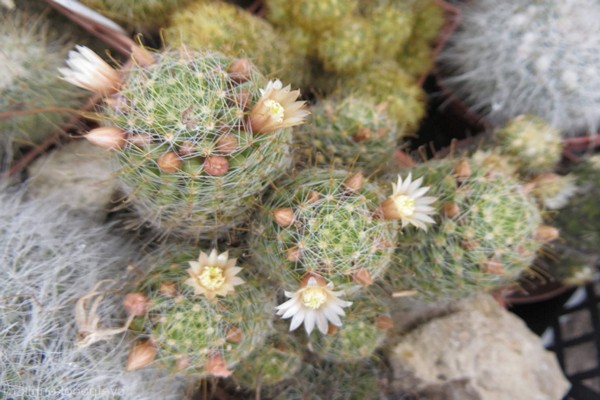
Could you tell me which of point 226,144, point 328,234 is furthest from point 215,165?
point 328,234

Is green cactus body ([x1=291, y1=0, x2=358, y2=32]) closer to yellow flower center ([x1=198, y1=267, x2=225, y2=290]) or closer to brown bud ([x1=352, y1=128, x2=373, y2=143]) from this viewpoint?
brown bud ([x1=352, y1=128, x2=373, y2=143])

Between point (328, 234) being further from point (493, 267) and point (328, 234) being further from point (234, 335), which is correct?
point (493, 267)

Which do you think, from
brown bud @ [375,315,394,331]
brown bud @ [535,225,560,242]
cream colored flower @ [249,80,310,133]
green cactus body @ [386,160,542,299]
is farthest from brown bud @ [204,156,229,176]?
brown bud @ [535,225,560,242]

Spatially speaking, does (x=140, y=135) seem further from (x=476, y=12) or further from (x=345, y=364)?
(x=476, y=12)

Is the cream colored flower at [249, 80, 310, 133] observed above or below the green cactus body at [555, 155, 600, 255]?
above

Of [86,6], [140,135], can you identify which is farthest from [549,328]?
[86,6]

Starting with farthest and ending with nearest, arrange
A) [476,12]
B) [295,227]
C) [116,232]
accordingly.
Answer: [476,12], [116,232], [295,227]
